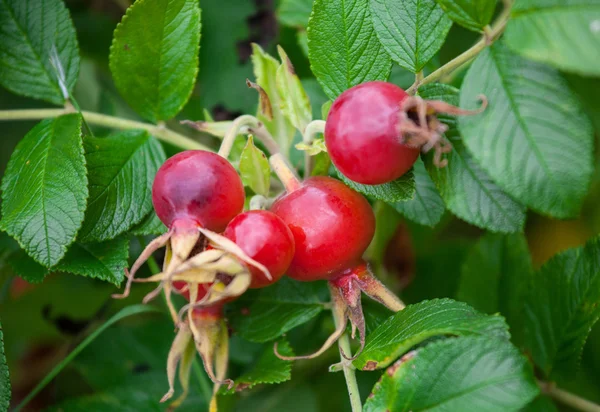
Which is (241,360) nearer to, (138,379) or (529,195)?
(138,379)

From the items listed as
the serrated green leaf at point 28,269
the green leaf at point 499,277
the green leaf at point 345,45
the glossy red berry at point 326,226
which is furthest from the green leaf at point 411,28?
the serrated green leaf at point 28,269

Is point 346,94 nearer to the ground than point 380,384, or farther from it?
farther from it

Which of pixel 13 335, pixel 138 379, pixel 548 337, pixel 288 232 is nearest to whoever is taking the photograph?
pixel 288 232

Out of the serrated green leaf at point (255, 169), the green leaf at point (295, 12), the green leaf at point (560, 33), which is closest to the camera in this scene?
the green leaf at point (560, 33)

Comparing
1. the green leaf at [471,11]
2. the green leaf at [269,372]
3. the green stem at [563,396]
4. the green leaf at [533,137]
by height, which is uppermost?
the green leaf at [471,11]

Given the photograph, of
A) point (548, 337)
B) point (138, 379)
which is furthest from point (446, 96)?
point (138, 379)

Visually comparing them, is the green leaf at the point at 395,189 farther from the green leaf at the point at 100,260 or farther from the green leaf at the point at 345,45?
the green leaf at the point at 100,260

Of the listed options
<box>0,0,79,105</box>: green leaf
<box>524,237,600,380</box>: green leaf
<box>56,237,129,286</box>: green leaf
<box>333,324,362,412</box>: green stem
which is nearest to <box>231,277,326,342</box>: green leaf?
<box>333,324,362,412</box>: green stem
